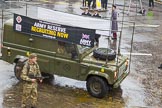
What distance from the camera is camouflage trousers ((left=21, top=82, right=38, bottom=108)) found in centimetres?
1038

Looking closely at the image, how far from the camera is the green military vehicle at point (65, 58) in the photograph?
1177 cm

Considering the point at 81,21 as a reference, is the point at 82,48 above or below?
below

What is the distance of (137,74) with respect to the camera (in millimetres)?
14555

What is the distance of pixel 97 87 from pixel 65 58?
1.41 m

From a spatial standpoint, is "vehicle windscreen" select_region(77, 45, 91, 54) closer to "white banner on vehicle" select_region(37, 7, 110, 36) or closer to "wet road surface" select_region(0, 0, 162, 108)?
"white banner on vehicle" select_region(37, 7, 110, 36)

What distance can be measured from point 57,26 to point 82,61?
1.41m

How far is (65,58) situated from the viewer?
12.2 metres

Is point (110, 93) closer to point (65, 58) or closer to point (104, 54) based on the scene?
point (104, 54)

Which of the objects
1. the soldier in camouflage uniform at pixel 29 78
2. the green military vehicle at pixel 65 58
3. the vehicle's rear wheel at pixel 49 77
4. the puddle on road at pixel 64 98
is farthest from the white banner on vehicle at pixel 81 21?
the soldier in camouflage uniform at pixel 29 78

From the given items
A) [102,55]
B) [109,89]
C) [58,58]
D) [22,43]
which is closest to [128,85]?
[109,89]

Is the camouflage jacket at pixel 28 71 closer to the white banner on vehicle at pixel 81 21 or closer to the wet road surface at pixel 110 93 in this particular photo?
the wet road surface at pixel 110 93

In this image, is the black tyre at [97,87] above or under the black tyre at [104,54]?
under

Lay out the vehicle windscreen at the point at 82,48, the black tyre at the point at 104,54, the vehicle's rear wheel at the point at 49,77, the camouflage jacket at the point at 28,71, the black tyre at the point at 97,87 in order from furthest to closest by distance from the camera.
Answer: the vehicle's rear wheel at the point at 49,77
the vehicle windscreen at the point at 82,48
the black tyre at the point at 104,54
the black tyre at the point at 97,87
the camouflage jacket at the point at 28,71

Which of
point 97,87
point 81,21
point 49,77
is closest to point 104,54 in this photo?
point 97,87
